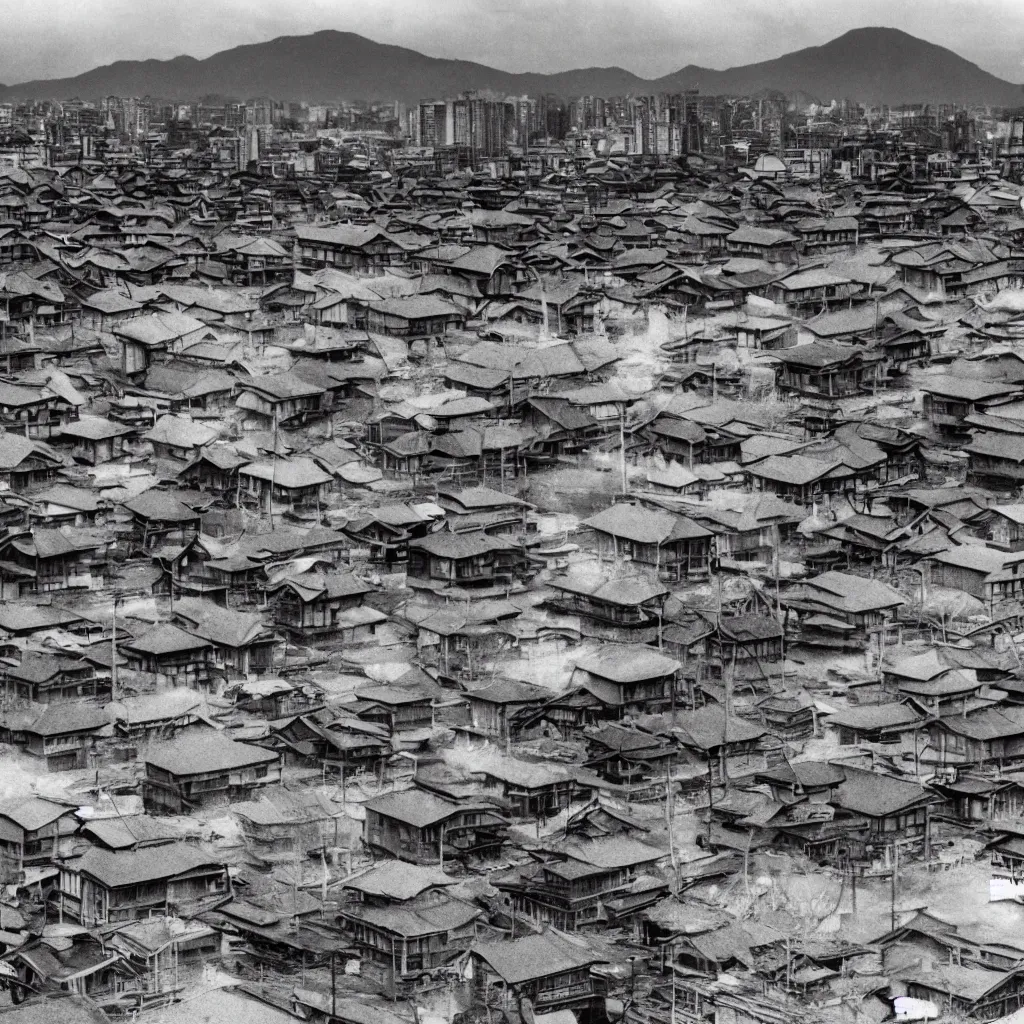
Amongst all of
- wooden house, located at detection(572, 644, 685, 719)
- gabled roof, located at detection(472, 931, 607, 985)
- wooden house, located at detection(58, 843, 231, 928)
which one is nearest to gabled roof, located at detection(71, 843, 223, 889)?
wooden house, located at detection(58, 843, 231, 928)

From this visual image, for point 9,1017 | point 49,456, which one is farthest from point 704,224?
point 9,1017

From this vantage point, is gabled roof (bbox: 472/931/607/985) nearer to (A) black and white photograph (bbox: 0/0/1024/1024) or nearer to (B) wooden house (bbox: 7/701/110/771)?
(A) black and white photograph (bbox: 0/0/1024/1024)

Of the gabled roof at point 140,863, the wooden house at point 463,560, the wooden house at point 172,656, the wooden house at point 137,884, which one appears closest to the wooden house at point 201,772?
the gabled roof at point 140,863

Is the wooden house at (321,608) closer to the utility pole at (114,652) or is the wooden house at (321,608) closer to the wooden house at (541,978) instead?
the utility pole at (114,652)

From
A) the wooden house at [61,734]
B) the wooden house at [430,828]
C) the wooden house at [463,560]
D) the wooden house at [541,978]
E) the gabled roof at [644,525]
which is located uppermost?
the gabled roof at [644,525]

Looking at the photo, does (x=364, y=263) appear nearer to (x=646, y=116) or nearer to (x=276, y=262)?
(x=276, y=262)

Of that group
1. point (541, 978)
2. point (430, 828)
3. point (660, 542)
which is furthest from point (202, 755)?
point (660, 542)
